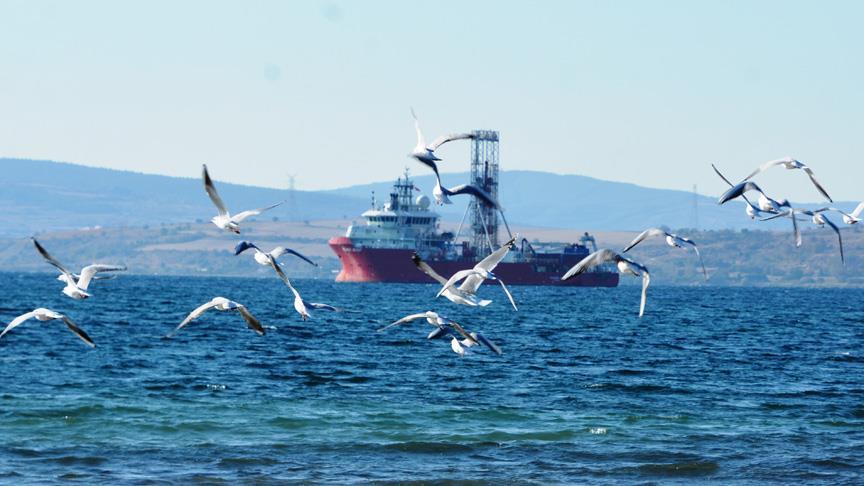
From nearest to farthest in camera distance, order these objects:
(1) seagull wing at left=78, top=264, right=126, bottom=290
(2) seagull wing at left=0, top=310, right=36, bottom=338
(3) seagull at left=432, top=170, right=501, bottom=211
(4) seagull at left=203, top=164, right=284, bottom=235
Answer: (4) seagull at left=203, top=164, right=284, bottom=235, (3) seagull at left=432, top=170, right=501, bottom=211, (2) seagull wing at left=0, top=310, right=36, bottom=338, (1) seagull wing at left=78, top=264, right=126, bottom=290

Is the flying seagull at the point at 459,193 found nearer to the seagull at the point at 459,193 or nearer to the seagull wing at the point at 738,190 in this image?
the seagull at the point at 459,193

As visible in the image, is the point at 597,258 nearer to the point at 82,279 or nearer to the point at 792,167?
the point at 792,167

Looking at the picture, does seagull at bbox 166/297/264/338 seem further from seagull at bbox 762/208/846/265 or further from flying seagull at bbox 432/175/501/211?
seagull at bbox 762/208/846/265

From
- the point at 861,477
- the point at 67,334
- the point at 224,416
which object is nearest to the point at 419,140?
the point at 861,477

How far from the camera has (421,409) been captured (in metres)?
A: 40.9

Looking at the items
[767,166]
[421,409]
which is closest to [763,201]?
[767,166]

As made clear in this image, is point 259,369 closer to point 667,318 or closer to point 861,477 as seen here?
point 861,477

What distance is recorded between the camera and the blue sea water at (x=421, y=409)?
30.9 m

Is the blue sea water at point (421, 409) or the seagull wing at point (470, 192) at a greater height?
the seagull wing at point (470, 192)

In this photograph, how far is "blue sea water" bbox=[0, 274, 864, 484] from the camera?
1217 inches

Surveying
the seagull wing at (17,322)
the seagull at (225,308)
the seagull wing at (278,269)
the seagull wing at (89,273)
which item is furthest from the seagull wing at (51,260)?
the seagull wing at (278,269)

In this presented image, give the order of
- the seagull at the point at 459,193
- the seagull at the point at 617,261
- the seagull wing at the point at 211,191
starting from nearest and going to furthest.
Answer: the seagull wing at the point at 211,191, the seagull at the point at 617,261, the seagull at the point at 459,193

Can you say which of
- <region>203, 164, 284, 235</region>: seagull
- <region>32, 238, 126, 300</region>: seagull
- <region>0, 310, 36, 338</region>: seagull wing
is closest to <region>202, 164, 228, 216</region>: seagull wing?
<region>203, 164, 284, 235</region>: seagull

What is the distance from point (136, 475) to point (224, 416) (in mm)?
9836
